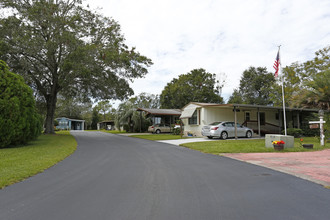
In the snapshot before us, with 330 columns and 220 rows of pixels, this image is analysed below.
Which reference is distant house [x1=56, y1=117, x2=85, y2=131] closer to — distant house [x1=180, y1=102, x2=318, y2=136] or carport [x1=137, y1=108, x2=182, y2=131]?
carport [x1=137, y1=108, x2=182, y2=131]

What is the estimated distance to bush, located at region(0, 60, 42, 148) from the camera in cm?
1160

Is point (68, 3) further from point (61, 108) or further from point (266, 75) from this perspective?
point (61, 108)

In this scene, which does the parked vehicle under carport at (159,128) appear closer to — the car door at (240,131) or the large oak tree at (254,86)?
the car door at (240,131)

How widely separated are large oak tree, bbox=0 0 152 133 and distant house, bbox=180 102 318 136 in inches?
249

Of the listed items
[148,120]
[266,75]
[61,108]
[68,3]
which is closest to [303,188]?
[68,3]

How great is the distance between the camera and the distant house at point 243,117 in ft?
67.2

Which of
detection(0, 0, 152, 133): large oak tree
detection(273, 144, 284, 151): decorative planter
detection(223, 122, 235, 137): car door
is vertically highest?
detection(0, 0, 152, 133): large oak tree

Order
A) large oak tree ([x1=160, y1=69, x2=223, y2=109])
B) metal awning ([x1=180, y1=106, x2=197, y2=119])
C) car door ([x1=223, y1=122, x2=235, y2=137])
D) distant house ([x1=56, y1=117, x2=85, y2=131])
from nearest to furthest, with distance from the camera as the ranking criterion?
car door ([x1=223, y1=122, x2=235, y2=137])
metal awning ([x1=180, y1=106, x2=197, y2=119])
large oak tree ([x1=160, y1=69, x2=223, y2=109])
distant house ([x1=56, y1=117, x2=85, y2=131])

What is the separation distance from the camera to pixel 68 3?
21.1m

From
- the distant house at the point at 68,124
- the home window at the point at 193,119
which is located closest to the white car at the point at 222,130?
the home window at the point at 193,119

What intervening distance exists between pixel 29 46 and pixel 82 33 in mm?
4770

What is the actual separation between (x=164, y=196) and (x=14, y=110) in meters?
10.9

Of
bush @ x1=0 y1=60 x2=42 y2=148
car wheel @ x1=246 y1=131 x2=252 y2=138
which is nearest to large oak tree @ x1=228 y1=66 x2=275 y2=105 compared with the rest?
car wheel @ x1=246 y1=131 x2=252 y2=138

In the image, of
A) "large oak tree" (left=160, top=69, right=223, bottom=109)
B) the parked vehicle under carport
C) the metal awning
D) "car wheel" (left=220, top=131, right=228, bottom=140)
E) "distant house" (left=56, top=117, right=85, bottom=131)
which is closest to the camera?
"car wheel" (left=220, top=131, right=228, bottom=140)
